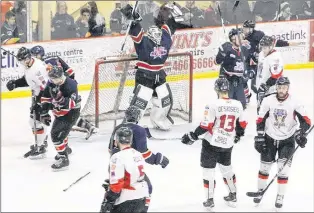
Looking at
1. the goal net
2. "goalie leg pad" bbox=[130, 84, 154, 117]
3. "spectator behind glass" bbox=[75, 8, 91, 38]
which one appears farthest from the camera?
"spectator behind glass" bbox=[75, 8, 91, 38]

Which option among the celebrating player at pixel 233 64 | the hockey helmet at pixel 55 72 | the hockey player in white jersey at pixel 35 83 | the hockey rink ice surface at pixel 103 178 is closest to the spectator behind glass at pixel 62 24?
the hockey rink ice surface at pixel 103 178

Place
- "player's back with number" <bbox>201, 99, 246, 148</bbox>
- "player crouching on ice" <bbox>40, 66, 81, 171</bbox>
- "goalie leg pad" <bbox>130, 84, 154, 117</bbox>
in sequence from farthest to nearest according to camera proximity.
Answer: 1. "goalie leg pad" <bbox>130, 84, 154, 117</bbox>
2. "player crouching on ice" <bbox>40, 66, 81, 171</bbox>
3. "player's back with number" <bbox>201, 99, 246, 148</bbox>

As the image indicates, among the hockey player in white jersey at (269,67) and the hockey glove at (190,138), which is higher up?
the hockey player in white jersey at (269,67)

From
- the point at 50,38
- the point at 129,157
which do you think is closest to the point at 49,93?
the point at 129,157

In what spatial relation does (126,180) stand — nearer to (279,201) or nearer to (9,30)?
(279,201)

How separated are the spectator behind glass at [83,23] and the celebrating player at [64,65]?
7.32 ft

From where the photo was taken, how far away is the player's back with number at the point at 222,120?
578 centimetres

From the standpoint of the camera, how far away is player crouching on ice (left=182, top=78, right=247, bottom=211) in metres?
5.79

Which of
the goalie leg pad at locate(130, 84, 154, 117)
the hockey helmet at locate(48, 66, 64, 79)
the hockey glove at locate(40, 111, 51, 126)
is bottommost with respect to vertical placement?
the hockey glove at locate(40, 111, 51, 126)

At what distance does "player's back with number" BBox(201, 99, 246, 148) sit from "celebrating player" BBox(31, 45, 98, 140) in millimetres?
1832

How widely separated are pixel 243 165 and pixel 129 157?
8.18 feet

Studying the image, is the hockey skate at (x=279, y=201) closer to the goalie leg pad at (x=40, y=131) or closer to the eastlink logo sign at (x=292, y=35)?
the goalie leg pad at (x=40, y=131)

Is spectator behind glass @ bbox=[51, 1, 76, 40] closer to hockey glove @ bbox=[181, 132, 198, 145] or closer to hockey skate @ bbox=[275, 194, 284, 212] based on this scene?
hockey glove @ bbox=[181, 132, 198, 145]

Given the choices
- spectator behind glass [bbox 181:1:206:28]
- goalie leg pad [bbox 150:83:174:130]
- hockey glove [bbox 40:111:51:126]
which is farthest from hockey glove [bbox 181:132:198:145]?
spectator behind glass [bbox 181:1:206:28]
